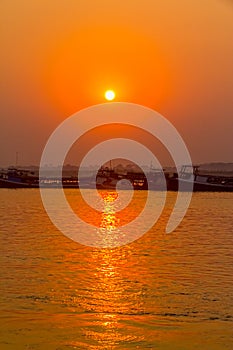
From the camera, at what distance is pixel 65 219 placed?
3756cm

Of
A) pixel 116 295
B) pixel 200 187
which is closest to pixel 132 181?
pixel 200 187

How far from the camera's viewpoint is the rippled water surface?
10.3 m

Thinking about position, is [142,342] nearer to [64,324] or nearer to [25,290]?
[64,324]

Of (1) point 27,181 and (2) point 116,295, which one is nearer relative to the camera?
(2) point 116,295

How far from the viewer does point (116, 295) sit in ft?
44.4

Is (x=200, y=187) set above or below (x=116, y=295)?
above

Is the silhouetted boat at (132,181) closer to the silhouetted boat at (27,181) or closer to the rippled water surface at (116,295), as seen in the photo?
the silhouetted boat at (27,181)

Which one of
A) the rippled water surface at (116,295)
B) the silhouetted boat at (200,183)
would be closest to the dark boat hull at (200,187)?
the silhouetted boat at (200,183)

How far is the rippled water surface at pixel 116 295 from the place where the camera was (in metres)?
10.3

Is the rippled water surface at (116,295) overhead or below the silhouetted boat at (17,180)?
below

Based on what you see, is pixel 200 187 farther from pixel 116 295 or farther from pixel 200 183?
pixel 116 295

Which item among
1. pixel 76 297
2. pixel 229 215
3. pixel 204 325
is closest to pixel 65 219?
pixel 229 215

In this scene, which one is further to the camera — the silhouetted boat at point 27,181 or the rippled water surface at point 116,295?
the silhouetted boat at point 27,181

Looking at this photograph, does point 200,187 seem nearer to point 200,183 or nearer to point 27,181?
point 200,183
